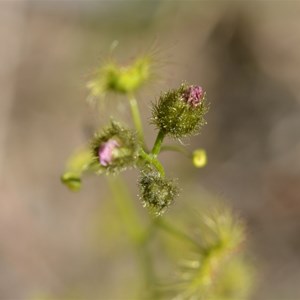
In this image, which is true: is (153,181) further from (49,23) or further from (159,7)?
(49,23)

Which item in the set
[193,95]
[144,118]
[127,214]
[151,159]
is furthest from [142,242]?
[144,118]

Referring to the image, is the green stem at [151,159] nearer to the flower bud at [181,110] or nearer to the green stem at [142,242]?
the flower bud at [181,110]

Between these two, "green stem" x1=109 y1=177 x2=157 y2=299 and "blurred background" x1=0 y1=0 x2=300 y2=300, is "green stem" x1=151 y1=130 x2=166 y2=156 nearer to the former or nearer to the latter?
"green stem" x1=109 y1=177 x2=157 y2=299

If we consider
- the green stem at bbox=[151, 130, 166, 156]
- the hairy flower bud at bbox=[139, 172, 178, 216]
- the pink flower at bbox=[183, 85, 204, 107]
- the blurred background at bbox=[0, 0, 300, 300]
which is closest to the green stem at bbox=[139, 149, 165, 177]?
the green stem at bbox=[151, 130, 166, 156]

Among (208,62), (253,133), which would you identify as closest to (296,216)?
(253,133)

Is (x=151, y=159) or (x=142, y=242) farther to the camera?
(x=142, y=242)

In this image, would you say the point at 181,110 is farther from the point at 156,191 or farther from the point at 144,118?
the point at 144,118

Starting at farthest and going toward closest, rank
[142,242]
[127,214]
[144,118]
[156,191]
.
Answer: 1. [144,118]
2. [127,214]
3. [142,242]
4. [156,191]
